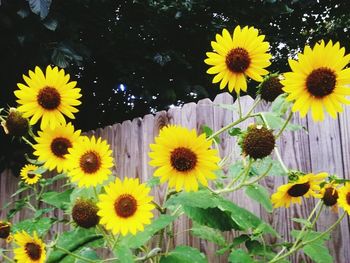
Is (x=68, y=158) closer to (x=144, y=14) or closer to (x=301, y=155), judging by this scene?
(x=301, y=155)

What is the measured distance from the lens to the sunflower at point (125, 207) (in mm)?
1247

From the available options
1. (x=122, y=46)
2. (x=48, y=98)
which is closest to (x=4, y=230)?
(x=48, y=98)

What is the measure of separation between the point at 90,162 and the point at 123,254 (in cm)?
27

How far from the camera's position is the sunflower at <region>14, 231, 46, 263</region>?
1.51 m

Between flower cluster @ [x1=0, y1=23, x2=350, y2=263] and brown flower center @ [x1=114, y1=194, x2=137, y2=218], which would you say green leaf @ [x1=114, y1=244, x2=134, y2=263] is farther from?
brown flower center @ [x1=114, y1=194, x2=137, y2=218]

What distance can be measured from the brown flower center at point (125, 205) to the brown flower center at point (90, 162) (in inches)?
4.9

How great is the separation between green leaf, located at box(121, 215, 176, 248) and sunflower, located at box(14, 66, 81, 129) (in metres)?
0.42

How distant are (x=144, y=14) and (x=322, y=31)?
174 inches

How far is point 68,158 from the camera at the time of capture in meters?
1.38

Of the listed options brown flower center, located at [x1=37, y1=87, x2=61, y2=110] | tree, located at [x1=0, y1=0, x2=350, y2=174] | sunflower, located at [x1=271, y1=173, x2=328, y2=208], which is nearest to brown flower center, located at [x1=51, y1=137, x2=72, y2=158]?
brown flower center, located at [x1=37, y1=87, x2=61, y2=110]

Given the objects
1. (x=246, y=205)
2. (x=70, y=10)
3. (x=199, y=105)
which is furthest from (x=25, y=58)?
(x=246, y=205)

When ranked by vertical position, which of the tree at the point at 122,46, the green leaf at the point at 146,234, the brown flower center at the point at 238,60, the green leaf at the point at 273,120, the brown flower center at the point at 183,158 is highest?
the tree at the point at 122,46

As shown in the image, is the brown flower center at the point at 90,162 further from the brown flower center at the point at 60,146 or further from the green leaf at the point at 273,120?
the green leaf at the point at 273,120

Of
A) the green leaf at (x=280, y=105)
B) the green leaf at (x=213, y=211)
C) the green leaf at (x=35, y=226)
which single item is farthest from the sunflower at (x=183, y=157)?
the green leaf at (x=35, y=226)
